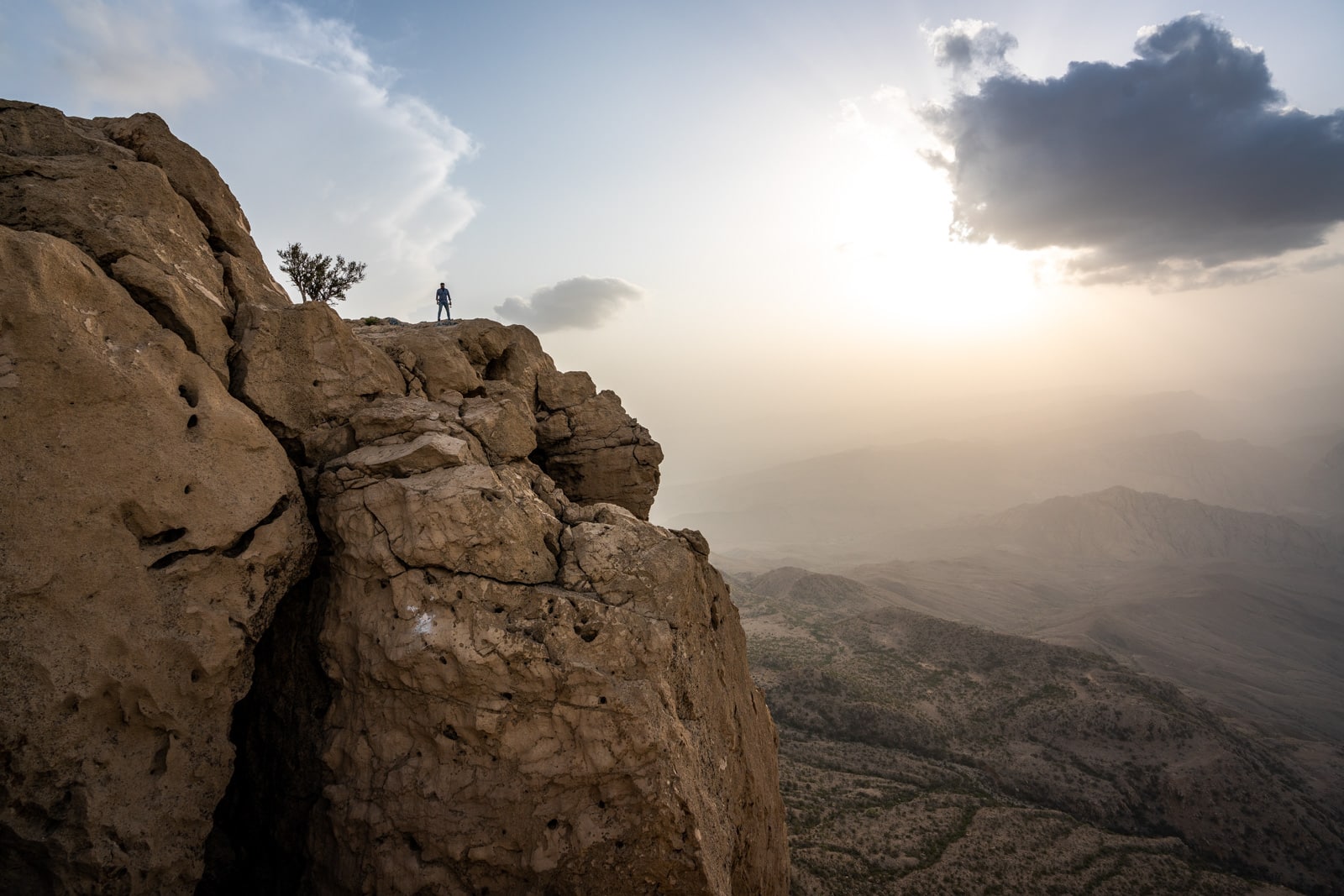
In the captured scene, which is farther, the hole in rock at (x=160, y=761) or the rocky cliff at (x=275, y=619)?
the hole in rock at (x=160, y=761)

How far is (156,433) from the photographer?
10.9 m

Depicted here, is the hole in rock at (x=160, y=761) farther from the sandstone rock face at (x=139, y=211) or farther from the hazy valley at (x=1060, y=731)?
the hazy valley at (x=1060, y=731)

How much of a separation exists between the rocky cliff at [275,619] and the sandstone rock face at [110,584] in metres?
0.04

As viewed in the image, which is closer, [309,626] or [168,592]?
[168,592]

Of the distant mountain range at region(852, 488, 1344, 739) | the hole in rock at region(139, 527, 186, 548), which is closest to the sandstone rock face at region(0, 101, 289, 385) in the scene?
the hole in rock at region(139, 527, 186, 548)

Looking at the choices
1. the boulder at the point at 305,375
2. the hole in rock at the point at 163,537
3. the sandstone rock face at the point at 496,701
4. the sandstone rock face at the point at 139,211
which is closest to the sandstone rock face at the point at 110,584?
the hole in rock at the point at 163,537

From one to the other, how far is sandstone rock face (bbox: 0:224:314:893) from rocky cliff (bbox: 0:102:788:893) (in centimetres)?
4

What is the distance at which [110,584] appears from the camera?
10.2 m

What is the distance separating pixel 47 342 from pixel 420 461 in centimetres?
645

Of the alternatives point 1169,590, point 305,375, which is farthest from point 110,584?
point 1169,590

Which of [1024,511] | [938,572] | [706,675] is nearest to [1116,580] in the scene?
[938,572]

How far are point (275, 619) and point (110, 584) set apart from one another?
142 inches

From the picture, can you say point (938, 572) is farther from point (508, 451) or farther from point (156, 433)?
point (156, 433)

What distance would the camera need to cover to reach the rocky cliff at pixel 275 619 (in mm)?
9688
